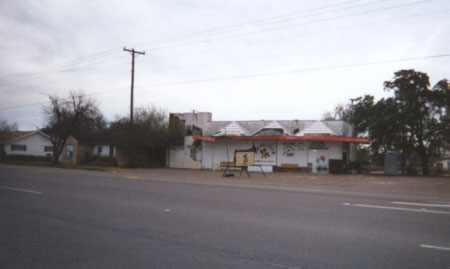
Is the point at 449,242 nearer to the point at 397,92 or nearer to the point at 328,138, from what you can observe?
the point at 328,138

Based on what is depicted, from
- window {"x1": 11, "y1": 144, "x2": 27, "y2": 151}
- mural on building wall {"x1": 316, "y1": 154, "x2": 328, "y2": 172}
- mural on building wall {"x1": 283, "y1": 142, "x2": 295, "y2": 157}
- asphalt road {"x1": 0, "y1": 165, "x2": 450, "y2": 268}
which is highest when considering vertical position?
window {"x1": 11, "y1": 144, "x2": 27, "y2": 151}

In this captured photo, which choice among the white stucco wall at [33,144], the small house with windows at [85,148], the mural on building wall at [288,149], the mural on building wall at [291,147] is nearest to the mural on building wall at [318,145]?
the mural on building wall at [291,147]

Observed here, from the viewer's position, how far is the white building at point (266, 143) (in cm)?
2923

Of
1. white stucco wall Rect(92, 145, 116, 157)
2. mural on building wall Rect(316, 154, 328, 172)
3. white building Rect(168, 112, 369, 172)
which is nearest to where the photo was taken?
mural on building wall Rect(316, 154, 328, 172)

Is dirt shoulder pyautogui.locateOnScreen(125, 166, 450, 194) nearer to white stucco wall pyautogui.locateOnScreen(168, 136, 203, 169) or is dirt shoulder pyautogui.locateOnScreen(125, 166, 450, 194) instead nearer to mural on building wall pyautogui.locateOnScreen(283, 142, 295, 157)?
mural on building wall pyautogui.locateOnScreen(283, 142, 295, 157)

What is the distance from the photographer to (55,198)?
9.84 meters

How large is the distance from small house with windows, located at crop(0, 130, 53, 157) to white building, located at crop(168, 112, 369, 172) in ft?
107

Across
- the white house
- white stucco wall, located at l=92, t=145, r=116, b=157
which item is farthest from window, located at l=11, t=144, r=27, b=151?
white stucco wall, located at l=92, t=145, r=116, b=157

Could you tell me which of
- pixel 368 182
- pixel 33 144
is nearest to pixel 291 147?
pixel 368 182

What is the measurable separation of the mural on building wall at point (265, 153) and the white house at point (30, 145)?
41.4 metres

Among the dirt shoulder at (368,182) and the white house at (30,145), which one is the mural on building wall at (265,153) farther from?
the white house at (30,145)

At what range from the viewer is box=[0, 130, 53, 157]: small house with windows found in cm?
5719

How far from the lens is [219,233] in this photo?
19.6ft

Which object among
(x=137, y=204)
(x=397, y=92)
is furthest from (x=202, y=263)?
(x=397, y=92)
